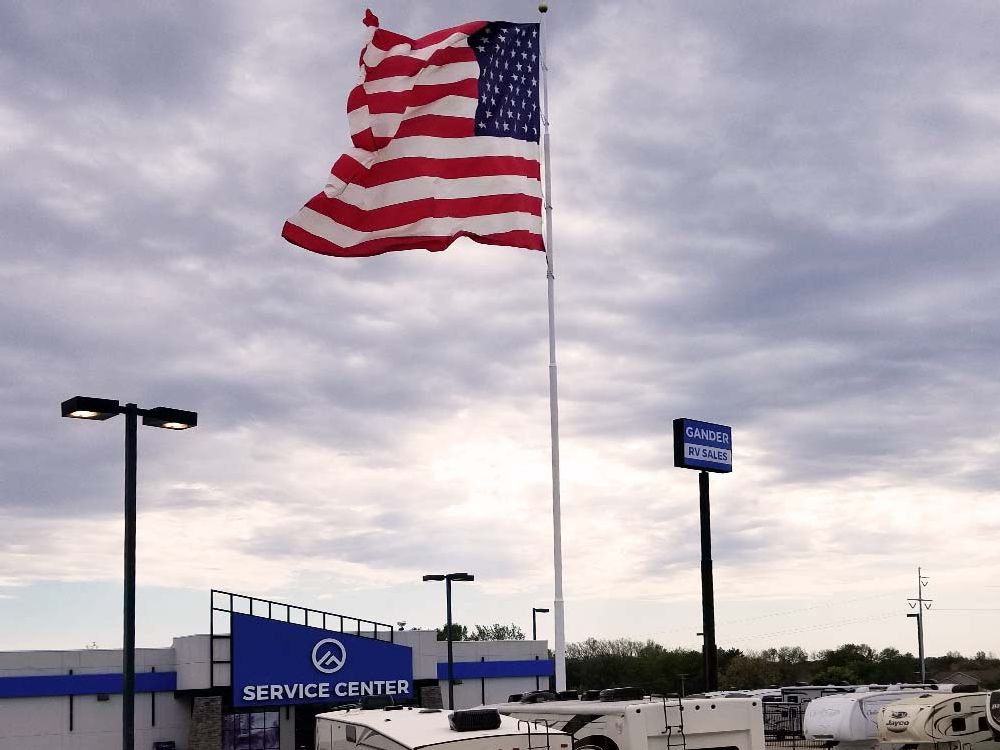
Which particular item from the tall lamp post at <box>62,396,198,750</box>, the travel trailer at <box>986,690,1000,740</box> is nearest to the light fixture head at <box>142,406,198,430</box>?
the tall lamp post at <box>62,396,198,750</box>

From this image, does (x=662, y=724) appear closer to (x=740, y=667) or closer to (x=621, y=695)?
(x=621, y=695)

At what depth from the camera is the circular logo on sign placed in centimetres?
4628

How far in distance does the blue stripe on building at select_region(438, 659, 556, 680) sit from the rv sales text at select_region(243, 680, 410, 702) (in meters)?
9.05

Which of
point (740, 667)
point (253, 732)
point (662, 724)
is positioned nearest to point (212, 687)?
point (253, 732)

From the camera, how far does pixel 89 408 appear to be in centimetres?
2017

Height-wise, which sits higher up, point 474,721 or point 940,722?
point 474,721

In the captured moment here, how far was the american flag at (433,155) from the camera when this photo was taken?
21688 millimetres

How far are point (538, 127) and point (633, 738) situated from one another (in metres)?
12.1

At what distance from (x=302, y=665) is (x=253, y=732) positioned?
395 centimetres

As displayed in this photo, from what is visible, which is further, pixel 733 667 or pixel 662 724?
pixel 733 667

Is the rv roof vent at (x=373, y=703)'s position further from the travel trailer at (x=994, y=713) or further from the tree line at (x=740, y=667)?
the tree line at (x=740, y=667)

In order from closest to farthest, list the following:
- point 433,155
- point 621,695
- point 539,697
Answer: point 621,695, point 539,697, point 433,155

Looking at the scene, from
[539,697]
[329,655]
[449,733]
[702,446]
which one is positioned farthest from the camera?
[329,655]

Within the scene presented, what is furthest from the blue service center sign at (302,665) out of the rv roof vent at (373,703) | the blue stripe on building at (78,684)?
the rv roof vent at (373,703)
